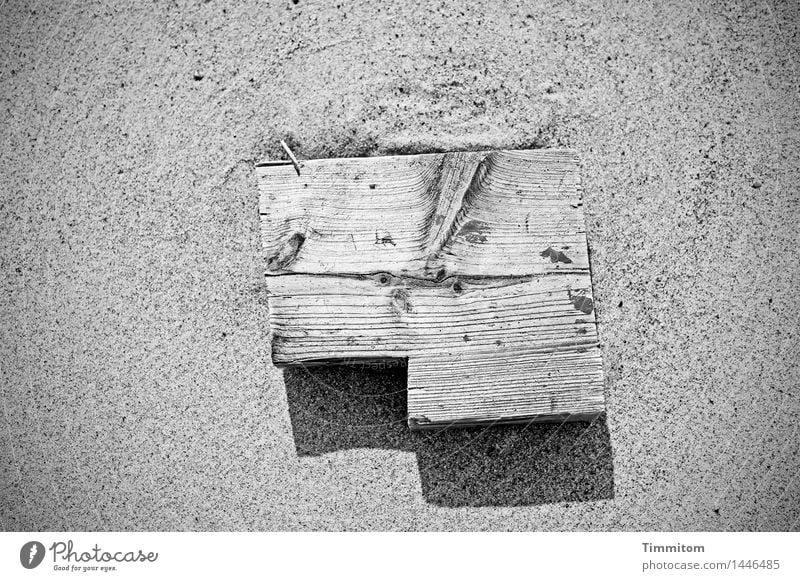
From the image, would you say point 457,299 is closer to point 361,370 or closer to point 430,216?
point 430,216

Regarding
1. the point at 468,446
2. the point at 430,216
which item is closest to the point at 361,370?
the point at 468,446

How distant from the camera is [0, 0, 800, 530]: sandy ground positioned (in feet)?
7.84

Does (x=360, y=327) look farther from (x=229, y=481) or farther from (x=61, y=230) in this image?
(x=61, y=230)

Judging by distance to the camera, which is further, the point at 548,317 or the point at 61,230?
the point at 61,230

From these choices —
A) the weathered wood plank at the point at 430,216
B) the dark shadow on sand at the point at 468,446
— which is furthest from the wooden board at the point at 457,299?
the dark shadow on sand at the point at 468,446

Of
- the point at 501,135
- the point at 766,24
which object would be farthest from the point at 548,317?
the point at 766,24

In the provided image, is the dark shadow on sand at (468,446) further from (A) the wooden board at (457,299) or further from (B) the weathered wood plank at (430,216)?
(B) the weathered wood plank at (430,216)

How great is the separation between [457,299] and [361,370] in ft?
1.75

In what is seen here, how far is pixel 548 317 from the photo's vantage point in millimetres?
2115

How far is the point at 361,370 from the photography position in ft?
7.83

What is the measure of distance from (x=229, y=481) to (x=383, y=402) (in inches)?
27.3

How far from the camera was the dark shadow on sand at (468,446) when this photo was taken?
238cm

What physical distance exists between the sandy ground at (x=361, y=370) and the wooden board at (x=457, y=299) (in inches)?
12.0

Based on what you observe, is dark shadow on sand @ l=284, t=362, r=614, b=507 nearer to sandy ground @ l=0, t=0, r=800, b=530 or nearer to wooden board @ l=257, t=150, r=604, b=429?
sandy ground @ l=0, t=0, r=800, b=530
